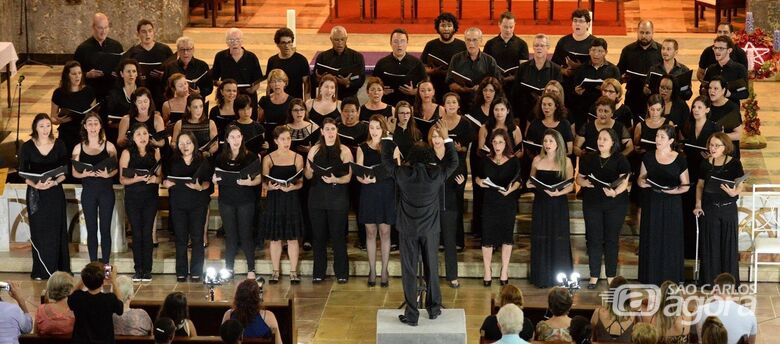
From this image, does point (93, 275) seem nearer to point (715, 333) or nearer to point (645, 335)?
point (645, 335)

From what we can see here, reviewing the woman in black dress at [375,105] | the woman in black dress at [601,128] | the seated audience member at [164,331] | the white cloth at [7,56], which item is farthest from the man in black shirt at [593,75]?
the white cloth at [7,56]

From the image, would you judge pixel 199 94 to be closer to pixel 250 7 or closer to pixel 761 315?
pixel 761 315

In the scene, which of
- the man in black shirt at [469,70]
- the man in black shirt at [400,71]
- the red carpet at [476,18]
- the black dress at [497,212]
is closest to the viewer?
the black dress at [497,212]

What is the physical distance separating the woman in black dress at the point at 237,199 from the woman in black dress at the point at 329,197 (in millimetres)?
469

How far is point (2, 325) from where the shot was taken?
10.0m

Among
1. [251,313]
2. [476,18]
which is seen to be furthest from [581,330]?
[476,18]

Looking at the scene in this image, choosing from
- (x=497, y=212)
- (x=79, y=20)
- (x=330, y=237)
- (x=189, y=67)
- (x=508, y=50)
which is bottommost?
(x=330, y=237)

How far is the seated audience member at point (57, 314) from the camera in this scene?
10516mm

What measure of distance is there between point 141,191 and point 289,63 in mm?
1831

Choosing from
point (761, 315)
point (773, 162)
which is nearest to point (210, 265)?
point (761, 315)

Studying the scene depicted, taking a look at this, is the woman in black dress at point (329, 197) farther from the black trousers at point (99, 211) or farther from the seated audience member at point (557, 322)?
the seated audience member at point (557, 322)

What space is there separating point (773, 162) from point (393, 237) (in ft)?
12.8

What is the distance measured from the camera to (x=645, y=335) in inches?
371

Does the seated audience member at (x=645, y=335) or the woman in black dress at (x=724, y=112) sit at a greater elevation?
the woman in black dress at (x=724, y=112)
